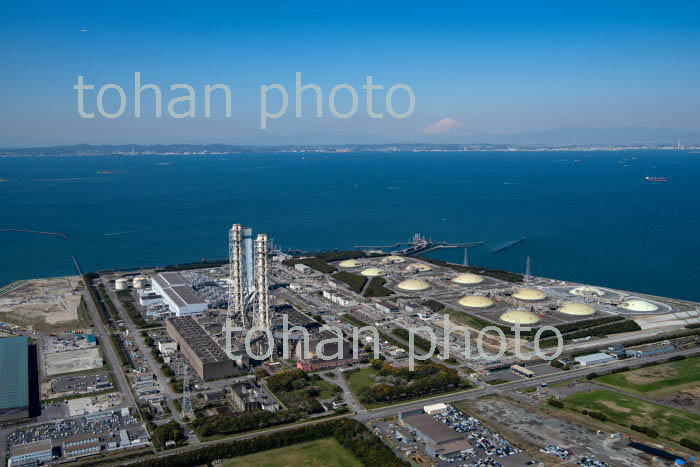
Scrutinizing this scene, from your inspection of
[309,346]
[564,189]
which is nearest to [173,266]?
[309,346]

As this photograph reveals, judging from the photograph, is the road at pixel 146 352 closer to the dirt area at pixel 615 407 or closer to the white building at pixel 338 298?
the white building at pixel 338 298

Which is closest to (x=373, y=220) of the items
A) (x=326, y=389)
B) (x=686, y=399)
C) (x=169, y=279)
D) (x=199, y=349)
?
(x=169, y=279)

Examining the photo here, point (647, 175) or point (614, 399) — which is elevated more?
point (647, 175)

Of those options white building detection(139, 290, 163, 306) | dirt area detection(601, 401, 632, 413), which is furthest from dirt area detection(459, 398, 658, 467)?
white building detection(139, 290, 163, 306)

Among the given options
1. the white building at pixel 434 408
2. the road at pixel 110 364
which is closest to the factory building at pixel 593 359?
the white building at pixel 434 408

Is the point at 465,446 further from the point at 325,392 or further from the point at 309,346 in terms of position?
the point at 309,346

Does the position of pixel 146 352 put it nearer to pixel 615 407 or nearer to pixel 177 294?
pixel 177 294

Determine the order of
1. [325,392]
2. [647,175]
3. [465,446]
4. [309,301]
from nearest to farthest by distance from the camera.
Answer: [465,446], [325,392], [309,301], [647,175]

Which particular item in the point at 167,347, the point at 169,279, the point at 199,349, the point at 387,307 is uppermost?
the point at 169,279
